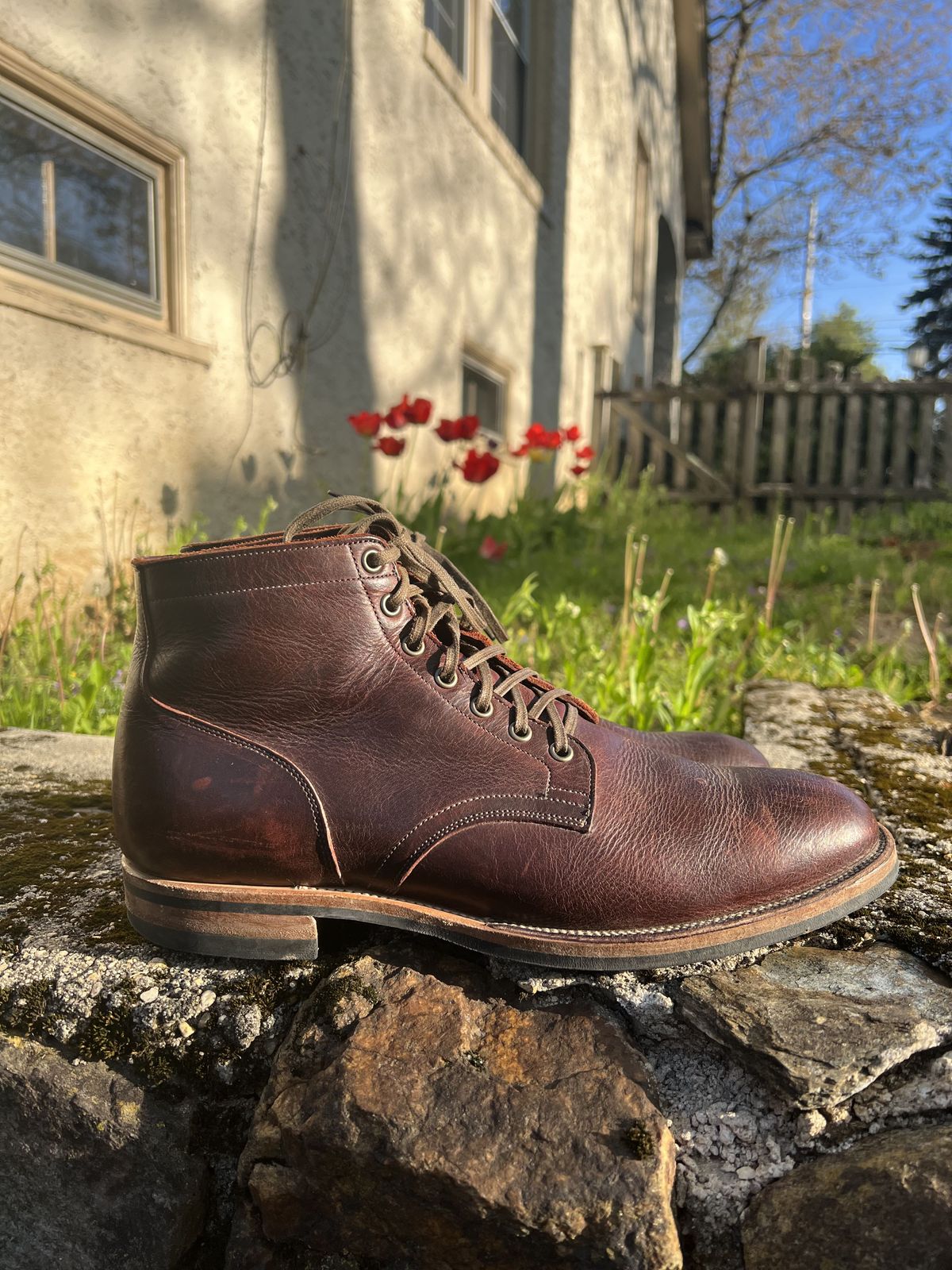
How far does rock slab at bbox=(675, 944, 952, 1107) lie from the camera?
811 millimetres

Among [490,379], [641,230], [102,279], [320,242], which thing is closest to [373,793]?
[102,279]

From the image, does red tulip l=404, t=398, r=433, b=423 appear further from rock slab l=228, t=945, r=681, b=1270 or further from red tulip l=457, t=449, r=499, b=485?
rock slab l=228, t=945, r=681, b=1270

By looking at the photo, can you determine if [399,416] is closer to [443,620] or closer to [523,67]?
[443,620]

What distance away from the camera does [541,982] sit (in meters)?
0.95

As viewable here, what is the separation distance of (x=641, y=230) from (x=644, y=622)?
10.7 metres

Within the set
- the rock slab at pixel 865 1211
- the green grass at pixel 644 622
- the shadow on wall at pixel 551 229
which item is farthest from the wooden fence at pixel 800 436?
the rock slab at pixel 865 1211

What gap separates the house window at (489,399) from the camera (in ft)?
20.8

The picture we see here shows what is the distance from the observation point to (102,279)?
2.79 m

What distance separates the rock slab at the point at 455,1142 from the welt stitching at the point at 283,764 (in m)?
0.19

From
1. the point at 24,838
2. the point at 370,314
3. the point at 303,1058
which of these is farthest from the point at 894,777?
the point at 370,314

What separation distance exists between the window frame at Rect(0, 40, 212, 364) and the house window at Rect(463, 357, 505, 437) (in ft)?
11.2

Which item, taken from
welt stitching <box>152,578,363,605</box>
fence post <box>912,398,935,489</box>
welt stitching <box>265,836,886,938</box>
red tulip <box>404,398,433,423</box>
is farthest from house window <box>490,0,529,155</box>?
welt stitching <box>265,836,886,938</box>

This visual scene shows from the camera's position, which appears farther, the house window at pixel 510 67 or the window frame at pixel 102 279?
the house window at pixel 510 67

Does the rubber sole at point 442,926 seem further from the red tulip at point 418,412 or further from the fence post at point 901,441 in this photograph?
the fence post at point 901,441
